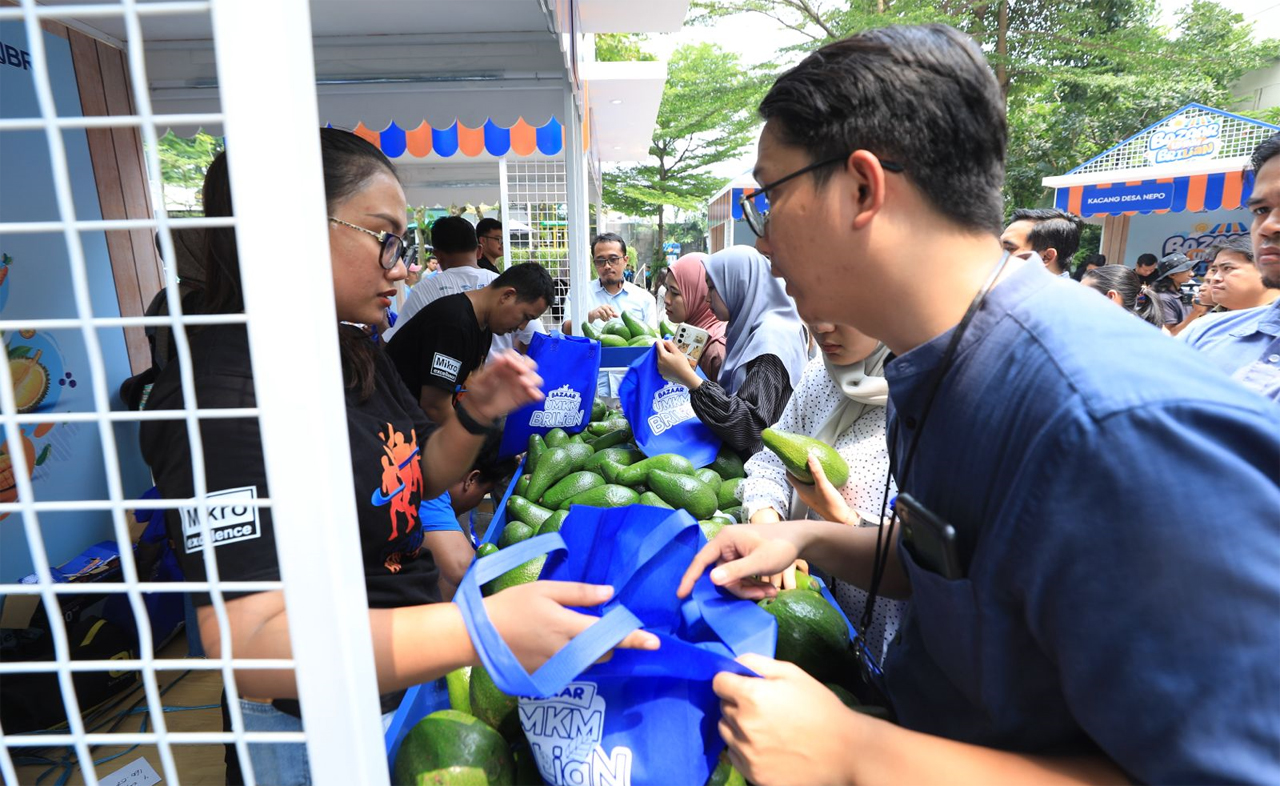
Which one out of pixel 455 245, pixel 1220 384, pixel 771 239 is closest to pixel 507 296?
pixel 455 245

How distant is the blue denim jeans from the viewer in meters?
1.11

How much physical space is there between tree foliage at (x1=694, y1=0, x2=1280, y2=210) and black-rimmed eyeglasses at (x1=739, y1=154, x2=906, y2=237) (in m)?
14.8

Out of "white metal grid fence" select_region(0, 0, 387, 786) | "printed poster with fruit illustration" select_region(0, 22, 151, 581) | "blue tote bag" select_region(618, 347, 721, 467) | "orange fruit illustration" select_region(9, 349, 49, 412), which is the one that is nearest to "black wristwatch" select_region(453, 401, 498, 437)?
"white metal grid fence" select_region(0, 0, 387, 786)

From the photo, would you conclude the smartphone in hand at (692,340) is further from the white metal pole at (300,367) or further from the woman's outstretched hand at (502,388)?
the white metal pole at (300,367)

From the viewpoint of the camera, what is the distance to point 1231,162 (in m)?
10.9

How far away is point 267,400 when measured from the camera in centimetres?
66

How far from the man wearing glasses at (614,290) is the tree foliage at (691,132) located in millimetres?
12538

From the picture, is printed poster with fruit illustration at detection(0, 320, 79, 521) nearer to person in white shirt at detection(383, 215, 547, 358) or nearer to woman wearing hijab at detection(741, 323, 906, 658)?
person in white shirt at detection(383, 215, 547, 358)

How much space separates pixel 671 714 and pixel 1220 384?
2.80 feet

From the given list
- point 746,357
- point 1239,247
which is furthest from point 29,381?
point 1239,247

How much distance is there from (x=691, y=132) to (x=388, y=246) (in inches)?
887

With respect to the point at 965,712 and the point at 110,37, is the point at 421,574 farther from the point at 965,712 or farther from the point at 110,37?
the point at 110,37

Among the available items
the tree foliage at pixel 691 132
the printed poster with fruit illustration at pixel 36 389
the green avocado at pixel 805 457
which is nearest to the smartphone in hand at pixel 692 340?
the green avocado at pixel 805 457

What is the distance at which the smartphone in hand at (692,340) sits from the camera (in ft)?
11.3
